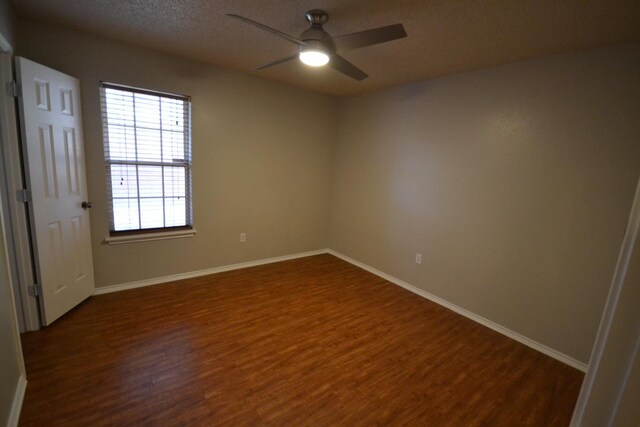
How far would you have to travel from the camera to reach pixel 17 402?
1600 mm

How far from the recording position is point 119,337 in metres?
2.29

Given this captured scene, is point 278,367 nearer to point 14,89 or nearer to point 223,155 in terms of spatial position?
point 223,155

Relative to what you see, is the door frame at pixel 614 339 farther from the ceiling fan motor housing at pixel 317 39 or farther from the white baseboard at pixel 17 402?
the white baseboard at pixel 17 402

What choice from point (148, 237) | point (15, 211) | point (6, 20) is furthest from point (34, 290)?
point (6, 20)

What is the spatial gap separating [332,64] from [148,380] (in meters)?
2.49

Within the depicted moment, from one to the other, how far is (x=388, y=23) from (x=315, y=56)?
0.63 m

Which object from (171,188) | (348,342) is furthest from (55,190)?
(348,342)

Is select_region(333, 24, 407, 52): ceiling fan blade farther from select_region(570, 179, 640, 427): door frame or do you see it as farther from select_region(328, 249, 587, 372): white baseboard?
select_region(328, 249, 587, 372): white baseboard

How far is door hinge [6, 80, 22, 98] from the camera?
78.4 inches

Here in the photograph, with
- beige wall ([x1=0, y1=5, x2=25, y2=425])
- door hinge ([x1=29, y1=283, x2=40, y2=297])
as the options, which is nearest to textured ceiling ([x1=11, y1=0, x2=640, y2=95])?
beige wall ([x1=0, y1=5, x2=25, y2=425])

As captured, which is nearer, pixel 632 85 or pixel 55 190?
pixel 632 85

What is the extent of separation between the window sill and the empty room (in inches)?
1.4

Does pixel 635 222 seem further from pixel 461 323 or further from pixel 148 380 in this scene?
pixel 461 323

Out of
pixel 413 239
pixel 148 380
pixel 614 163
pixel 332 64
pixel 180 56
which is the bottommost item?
pixel 148 380
